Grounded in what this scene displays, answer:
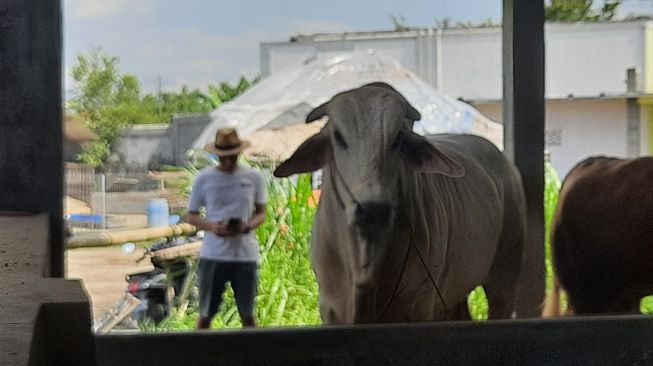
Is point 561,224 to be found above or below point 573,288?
above

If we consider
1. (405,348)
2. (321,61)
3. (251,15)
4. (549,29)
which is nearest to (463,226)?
(405,348)

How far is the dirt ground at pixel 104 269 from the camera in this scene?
236 inches

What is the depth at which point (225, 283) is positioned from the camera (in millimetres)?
4621

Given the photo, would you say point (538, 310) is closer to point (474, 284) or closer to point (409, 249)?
point (474, 284)

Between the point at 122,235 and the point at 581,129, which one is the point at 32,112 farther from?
the point at 581,129

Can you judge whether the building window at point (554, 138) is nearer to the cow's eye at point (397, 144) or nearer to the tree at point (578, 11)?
the tree at point (578, 11)

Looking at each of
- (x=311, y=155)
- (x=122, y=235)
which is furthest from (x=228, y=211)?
(x=122, y=235)

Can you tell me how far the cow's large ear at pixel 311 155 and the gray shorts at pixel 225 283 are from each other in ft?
4.73

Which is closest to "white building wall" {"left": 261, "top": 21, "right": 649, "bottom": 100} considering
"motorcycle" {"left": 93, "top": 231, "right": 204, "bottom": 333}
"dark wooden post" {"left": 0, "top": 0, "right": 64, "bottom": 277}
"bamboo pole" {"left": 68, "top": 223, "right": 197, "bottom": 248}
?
"bamboo pole" {"left": 68, "top": 223, "right": 197, "bottom": 248}

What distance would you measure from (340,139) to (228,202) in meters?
1.63

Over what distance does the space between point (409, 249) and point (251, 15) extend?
12.9 ft

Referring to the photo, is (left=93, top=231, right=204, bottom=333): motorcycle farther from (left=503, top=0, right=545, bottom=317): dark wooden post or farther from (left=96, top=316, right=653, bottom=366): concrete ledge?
(left=96, top=316, right=653, bottom=366): concrete ledge

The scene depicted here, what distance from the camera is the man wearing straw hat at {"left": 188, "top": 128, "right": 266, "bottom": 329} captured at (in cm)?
441

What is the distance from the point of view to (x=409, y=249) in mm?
2992
